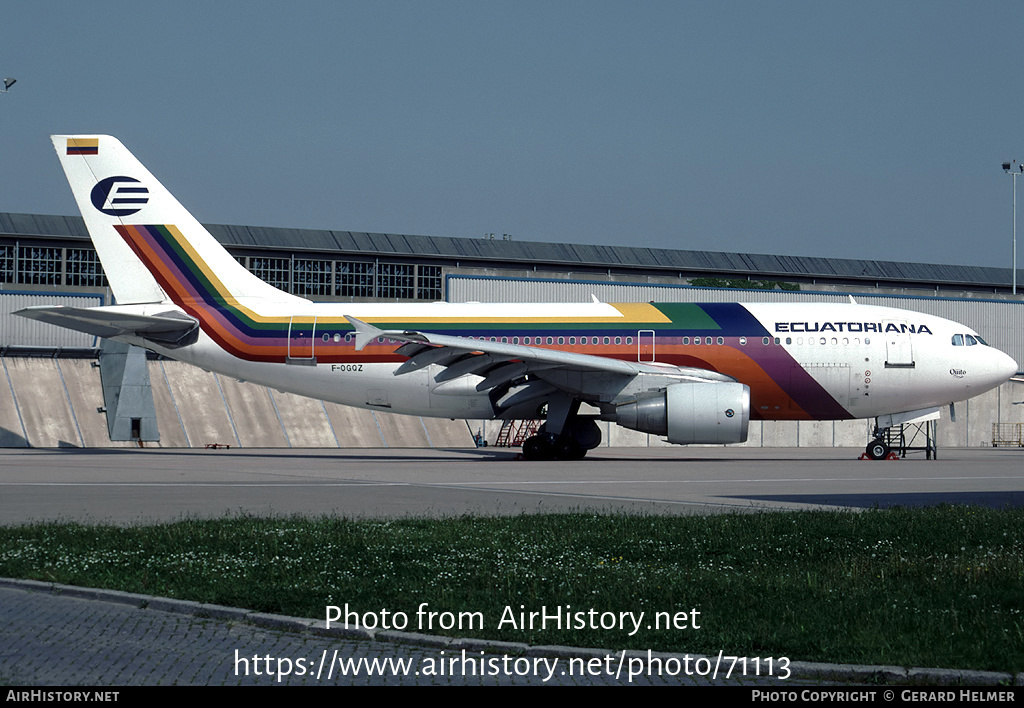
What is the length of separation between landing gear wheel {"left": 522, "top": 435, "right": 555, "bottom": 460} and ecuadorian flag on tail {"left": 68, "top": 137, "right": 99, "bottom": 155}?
13.9 meters

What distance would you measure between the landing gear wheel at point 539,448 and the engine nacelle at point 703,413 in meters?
3.00

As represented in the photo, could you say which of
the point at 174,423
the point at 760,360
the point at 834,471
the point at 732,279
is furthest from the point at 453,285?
the point at 732,279

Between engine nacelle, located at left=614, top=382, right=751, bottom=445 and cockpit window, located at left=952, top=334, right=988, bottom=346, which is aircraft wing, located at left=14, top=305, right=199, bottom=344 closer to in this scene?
engine nacelle, located at left=614, top=382, right=751, bottom=445

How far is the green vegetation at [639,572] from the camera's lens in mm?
6637

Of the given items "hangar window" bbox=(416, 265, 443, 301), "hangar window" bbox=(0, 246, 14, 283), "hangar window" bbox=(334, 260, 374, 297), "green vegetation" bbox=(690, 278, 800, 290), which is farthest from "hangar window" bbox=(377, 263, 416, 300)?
"hangar window" bbox=(0, 246, 14, 283)

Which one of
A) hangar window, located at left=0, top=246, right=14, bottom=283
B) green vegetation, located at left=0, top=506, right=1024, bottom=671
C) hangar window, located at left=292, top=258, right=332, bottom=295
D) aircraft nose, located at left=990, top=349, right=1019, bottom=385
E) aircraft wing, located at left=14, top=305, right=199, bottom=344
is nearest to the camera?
green vegetation, located at left=0, top=506, right=1024, bottom=671

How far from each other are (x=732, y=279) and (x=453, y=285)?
41853mm

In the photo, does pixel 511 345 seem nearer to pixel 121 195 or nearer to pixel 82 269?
pixel 121 195

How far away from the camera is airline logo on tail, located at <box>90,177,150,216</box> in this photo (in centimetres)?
2791

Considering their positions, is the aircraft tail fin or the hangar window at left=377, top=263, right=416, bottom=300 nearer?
the aircraft tail fin

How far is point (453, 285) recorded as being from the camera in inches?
1629

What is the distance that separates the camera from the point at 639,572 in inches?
338

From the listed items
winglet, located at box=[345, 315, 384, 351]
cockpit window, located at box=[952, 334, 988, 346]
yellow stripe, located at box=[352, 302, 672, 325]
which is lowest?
cockpit window, located at box=[952, 334, 988, 346]
